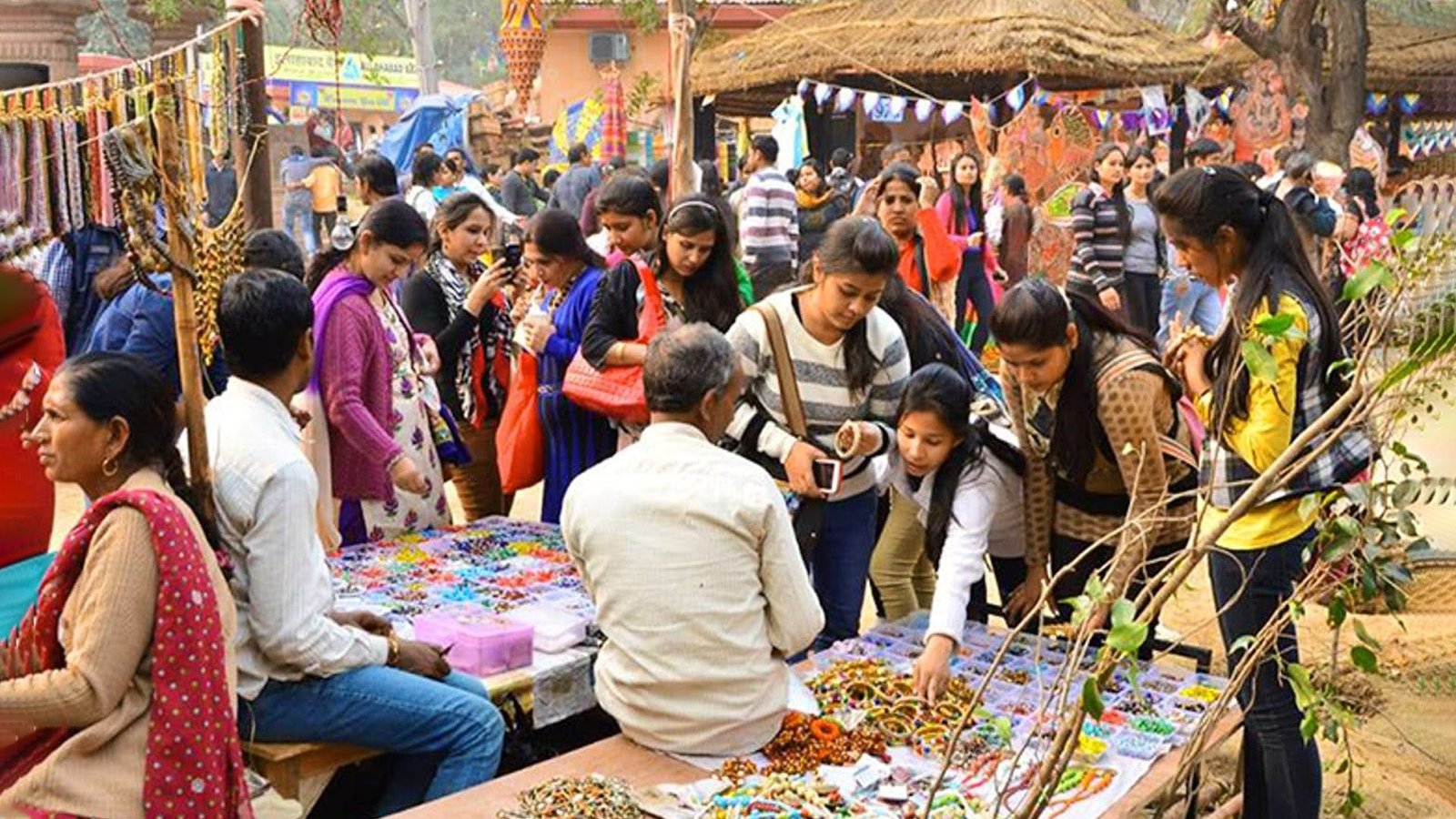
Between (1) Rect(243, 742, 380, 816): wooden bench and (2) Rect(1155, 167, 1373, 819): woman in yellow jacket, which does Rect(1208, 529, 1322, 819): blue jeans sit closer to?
(2) Rect(1155, 167, 1373, 819): woman in yellow jacket

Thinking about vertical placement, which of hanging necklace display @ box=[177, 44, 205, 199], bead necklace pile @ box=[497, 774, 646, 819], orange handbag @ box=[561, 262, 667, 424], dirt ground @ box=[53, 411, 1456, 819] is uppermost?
hanging necklace display @ box=[177, 44, 205, 199]

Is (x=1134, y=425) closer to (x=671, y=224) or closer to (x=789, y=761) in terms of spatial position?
(x=789, y=761)

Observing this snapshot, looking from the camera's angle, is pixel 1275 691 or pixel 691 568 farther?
pixel 1275 691

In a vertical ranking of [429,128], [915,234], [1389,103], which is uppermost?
[1389,103]

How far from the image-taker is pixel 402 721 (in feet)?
9.50

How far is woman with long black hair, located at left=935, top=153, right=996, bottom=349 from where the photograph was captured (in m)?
9.02

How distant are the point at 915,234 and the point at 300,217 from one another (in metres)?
8.35

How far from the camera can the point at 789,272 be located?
8664mm

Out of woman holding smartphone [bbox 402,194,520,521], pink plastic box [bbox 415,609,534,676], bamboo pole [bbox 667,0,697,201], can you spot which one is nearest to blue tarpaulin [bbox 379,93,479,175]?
bamboo pole [bbox 667,0,697,201]

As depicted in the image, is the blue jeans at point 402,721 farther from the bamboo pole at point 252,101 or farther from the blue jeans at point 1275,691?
the bamboo pole at point 252,101

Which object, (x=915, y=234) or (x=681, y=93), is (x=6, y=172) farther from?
(x=915, y=234)

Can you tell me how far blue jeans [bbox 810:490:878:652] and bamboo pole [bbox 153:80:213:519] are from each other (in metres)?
1.74

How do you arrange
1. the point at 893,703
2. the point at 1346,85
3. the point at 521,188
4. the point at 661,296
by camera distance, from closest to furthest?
the point at 893,703
the point at 661,296
the point at 521,188
the point at 1346,85

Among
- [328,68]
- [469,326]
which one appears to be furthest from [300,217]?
[328,68]
